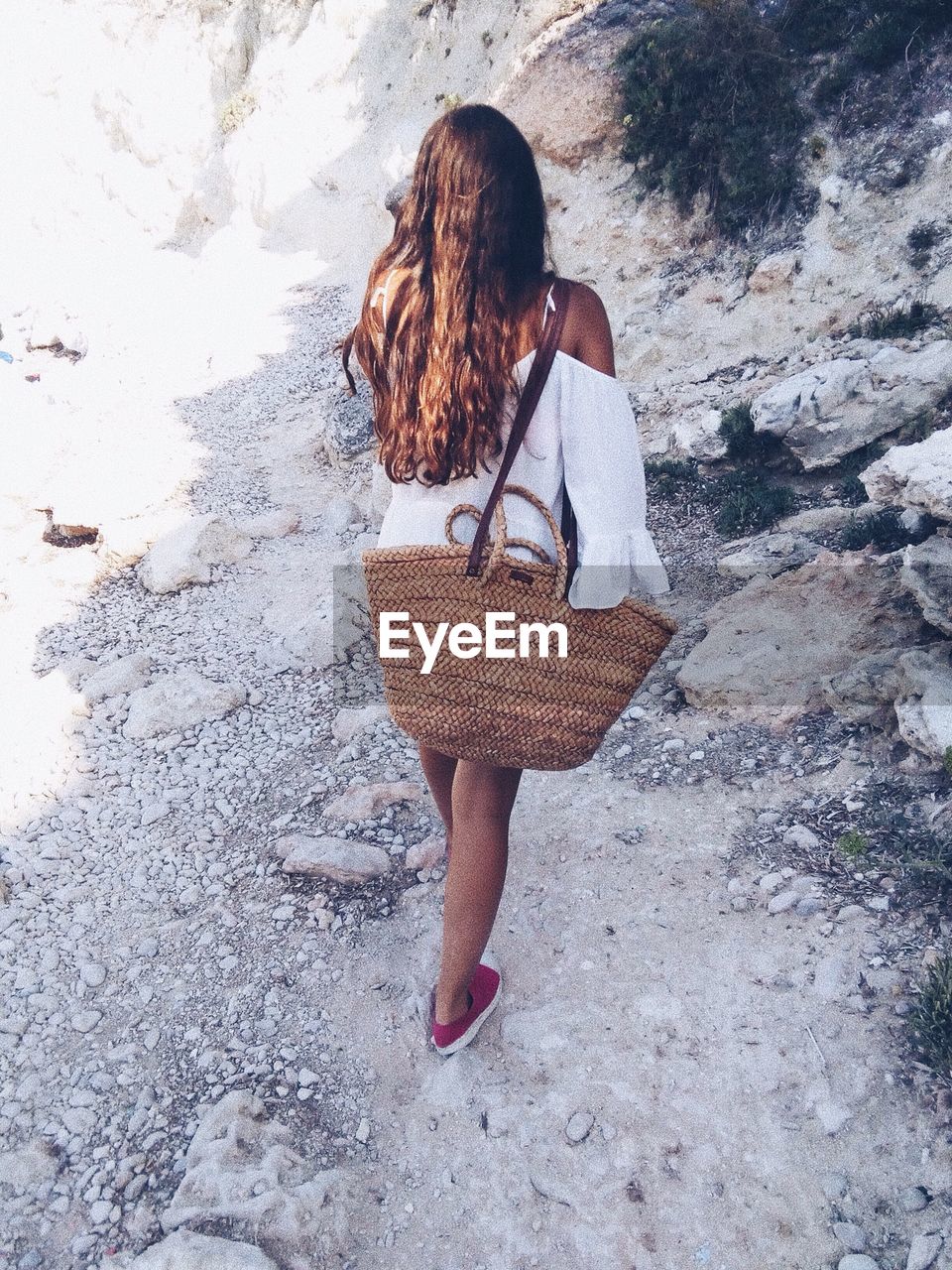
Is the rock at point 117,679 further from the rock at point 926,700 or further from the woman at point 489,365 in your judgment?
the rock at point 926,700

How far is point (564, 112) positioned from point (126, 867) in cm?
781

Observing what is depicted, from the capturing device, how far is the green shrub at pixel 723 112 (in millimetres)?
6664

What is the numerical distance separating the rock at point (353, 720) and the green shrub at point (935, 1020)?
242cm

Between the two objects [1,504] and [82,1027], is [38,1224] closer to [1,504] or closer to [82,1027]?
[82,1027]

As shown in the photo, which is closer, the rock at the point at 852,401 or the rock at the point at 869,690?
the rock at the point at 869,690

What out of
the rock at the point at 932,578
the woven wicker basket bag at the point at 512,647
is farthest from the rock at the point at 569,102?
the woven wicker basket bag at the point at 512,647

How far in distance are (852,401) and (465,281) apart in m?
4.04

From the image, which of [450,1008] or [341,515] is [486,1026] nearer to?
[450,1008]

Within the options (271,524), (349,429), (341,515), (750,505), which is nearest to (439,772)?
(750,505)

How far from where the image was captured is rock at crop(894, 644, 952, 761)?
8.90 feet

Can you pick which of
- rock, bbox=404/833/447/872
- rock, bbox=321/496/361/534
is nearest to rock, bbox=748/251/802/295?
rock, bbox=321/496/361/534

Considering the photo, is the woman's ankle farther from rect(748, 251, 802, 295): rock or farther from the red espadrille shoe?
rect(748, 251, 802, 295): rock

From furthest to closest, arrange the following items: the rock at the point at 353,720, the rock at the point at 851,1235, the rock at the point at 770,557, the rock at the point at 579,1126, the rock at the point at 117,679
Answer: the rock at the point at 117,679, the rock at the point at 770,557, the rock at the point at 353,720, the rock at the point at 579,1126, the rock at the point at 851,1235

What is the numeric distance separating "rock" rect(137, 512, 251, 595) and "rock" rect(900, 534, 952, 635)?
407 centimetres
